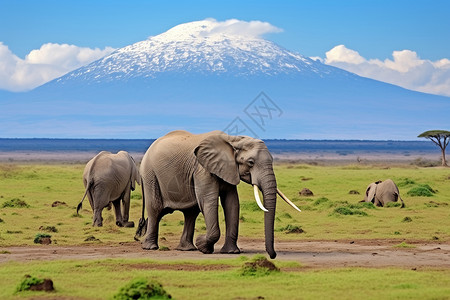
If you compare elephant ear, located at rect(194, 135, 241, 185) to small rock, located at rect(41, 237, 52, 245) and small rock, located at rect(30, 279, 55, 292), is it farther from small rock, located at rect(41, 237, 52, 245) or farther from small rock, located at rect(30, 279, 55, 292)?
small rock, located at rect(30, 279, 55, 292)

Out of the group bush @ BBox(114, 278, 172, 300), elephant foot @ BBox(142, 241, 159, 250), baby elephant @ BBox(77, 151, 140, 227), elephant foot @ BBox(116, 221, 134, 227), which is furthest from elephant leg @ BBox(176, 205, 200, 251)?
bush @ BBox(114, 278, 172, 300)

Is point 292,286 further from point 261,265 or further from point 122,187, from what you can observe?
point 122,187

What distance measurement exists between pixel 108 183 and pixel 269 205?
9.83m

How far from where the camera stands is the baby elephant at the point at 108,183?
25125 mm

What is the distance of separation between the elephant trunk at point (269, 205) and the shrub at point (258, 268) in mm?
2048

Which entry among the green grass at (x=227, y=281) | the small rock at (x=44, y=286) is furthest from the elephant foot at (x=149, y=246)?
the small rock at (x=44, y=286)

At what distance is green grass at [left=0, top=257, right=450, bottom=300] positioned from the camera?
39.9 ft

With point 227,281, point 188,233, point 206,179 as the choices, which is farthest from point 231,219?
point 227,281

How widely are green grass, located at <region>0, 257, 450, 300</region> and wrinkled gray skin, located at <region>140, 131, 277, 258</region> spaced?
1.82 meters

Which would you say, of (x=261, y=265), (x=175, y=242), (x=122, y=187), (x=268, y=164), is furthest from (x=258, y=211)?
(x=261, y=265)

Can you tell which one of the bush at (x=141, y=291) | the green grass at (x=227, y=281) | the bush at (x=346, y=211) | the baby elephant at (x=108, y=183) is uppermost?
the baby elephant at (x=108, y=183)

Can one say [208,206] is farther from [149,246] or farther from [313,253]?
[313,253]

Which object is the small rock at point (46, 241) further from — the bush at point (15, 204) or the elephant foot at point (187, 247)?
the bush at point (15, 204)

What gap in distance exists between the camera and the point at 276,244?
20266 mm
